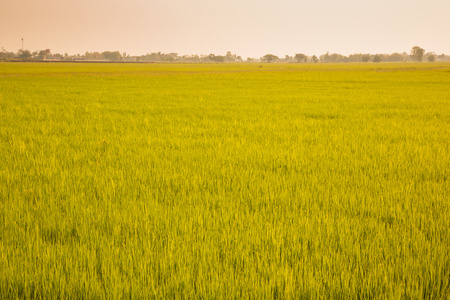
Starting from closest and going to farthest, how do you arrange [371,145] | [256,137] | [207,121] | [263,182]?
[263,182] < [371,145] < [256,137] < [207,121]

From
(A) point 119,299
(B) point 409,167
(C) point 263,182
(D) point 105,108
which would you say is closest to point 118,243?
(A) point 119,299

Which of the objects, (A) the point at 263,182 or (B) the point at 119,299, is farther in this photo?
(A) the point at 263,182

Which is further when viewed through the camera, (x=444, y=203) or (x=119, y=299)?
(x=444, y=203)

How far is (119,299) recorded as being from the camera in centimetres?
213

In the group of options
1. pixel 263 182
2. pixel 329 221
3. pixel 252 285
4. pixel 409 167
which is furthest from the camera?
pixel 409 167

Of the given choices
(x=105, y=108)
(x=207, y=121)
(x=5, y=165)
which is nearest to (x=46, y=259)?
(x=5, y=165)

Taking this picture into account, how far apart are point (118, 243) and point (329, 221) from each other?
1988mm

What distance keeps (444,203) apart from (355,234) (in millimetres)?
1553

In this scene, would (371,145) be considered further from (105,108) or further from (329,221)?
Answer: (105,108)

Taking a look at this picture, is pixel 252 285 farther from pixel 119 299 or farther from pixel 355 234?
pixel 355 234

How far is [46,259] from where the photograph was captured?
2617 mm

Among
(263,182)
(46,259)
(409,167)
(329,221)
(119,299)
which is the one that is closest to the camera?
(119,299)

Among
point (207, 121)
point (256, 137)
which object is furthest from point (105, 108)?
point (256, 137)

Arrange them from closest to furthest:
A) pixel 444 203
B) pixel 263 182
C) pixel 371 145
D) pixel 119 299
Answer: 1. pixel 119 299
2. pixel 444 203
3. pixel 263 182
4. pixel 371 145
